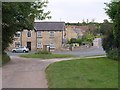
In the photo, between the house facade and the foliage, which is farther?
the house facade

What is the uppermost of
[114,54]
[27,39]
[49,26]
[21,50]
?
[49,26]

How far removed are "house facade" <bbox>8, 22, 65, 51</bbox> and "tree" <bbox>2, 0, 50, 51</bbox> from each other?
4439 cm

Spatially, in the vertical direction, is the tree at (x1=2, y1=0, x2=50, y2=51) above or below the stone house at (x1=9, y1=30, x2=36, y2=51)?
above

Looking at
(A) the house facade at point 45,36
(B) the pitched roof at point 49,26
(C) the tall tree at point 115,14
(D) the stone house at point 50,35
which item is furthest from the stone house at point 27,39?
(C) the tall tree at point 115,14

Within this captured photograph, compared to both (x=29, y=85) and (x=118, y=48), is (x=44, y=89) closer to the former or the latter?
(x=29, y=85)

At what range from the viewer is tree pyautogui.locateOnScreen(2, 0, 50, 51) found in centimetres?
2852

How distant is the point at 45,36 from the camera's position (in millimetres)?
81188

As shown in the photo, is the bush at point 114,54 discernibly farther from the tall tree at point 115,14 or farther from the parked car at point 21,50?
the parked car at point 21,50

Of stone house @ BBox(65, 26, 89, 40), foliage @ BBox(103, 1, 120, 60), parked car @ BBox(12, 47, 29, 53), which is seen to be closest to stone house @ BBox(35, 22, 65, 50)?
parked car @ BBox(12, 47, 29, 53)

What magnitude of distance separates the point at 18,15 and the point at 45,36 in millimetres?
49740

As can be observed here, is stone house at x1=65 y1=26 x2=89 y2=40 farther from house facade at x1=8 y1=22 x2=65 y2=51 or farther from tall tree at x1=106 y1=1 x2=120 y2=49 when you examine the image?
tall tree at x1=106 y1=1 x2=120 y2=49

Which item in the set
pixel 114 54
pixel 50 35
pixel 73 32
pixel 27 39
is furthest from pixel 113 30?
pixel 73 32

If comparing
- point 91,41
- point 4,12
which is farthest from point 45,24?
point 4,12

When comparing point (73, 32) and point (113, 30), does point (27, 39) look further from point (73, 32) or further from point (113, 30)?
point (113, 30)
